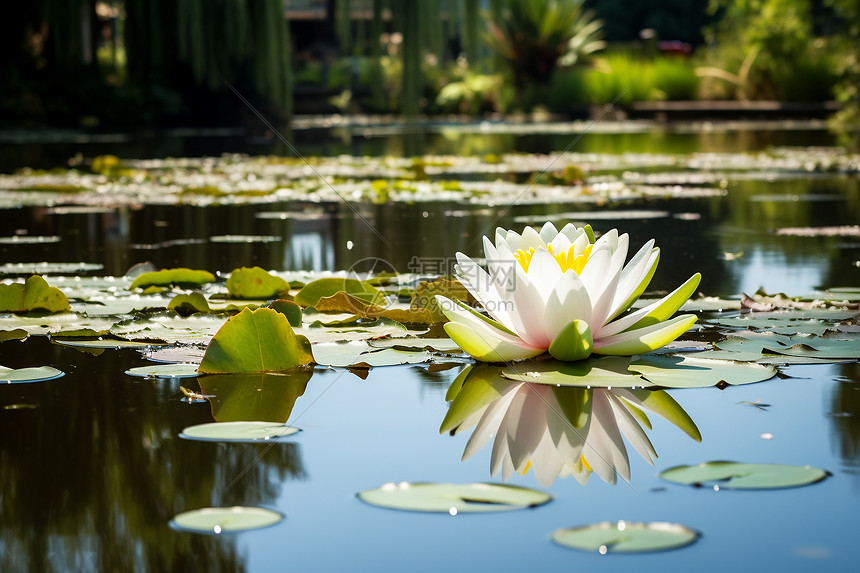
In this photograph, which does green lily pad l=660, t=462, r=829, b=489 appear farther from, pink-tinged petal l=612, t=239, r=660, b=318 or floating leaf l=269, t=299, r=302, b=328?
floating leaf l=269, t=299, r=302, b=328

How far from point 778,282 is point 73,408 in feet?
5.92

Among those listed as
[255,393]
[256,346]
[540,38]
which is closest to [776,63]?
[540,38]

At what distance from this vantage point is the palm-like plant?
65.2ft

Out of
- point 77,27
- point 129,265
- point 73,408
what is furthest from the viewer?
point 77,27

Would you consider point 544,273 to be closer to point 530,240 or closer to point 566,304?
point 566,304

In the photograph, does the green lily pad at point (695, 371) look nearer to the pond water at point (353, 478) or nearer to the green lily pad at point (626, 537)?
the pond water at point (353, 478)

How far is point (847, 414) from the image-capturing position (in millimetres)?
1634

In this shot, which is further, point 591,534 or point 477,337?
point 477,337

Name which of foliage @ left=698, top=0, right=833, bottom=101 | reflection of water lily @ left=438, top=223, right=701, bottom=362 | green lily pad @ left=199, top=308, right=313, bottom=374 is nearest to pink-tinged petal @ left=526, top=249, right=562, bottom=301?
reflection of water lily @ left=438, top=223, right=701, bottom=362

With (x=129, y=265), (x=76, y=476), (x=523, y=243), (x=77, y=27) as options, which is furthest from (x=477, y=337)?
(x=77, y=27)

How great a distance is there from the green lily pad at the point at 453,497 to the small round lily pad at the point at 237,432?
10.7 inches

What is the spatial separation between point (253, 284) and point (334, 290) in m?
0.18

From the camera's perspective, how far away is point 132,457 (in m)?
1.47

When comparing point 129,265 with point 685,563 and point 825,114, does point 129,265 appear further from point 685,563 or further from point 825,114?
point 825,114
